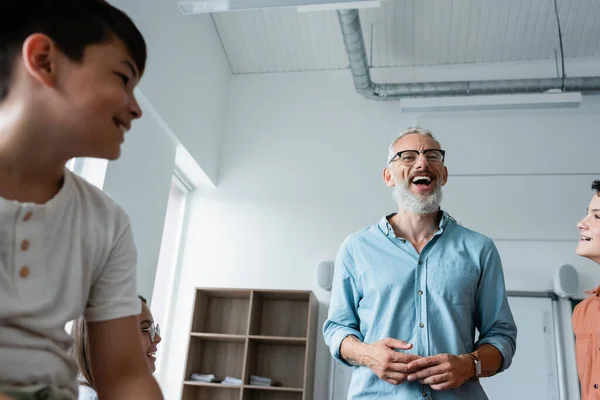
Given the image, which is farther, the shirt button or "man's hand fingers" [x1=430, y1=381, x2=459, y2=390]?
"man's hand fingers" [x1=430, y1=381, x2=459, y2=390]

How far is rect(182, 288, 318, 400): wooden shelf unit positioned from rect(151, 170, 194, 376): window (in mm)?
381

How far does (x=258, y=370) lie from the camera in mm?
4641

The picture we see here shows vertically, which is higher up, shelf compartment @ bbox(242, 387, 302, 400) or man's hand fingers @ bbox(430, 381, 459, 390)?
man's hand fingers @ bbox(430, 381, 459, 390)

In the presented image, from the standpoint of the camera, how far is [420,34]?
518 cm

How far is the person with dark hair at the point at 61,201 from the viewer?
712 millimetres

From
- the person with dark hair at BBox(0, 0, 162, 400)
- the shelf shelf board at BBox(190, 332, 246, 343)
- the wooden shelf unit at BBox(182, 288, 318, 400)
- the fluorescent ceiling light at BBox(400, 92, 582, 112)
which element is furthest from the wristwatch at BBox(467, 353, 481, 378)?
the fluorescent ceiling light at BBox(400, 92, 582, 112)

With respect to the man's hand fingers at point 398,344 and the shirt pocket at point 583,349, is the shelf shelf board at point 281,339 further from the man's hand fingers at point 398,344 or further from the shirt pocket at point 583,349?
the man's hand fingers at point 398,344

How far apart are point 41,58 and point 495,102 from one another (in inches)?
168

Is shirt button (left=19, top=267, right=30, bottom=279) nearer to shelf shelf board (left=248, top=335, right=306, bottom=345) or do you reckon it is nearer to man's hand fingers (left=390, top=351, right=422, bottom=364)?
man's hand fingers (left=390, top=351, right=422, bottom=364)

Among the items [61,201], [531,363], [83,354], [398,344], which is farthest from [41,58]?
[531,363]

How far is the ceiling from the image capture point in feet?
16.0

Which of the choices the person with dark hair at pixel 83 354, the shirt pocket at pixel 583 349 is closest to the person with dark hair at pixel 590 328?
the shirt pocket at pixel 583 349

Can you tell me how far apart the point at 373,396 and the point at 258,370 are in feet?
10.4

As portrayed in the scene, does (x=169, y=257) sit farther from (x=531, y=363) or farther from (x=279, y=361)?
(x=531, y=363)
